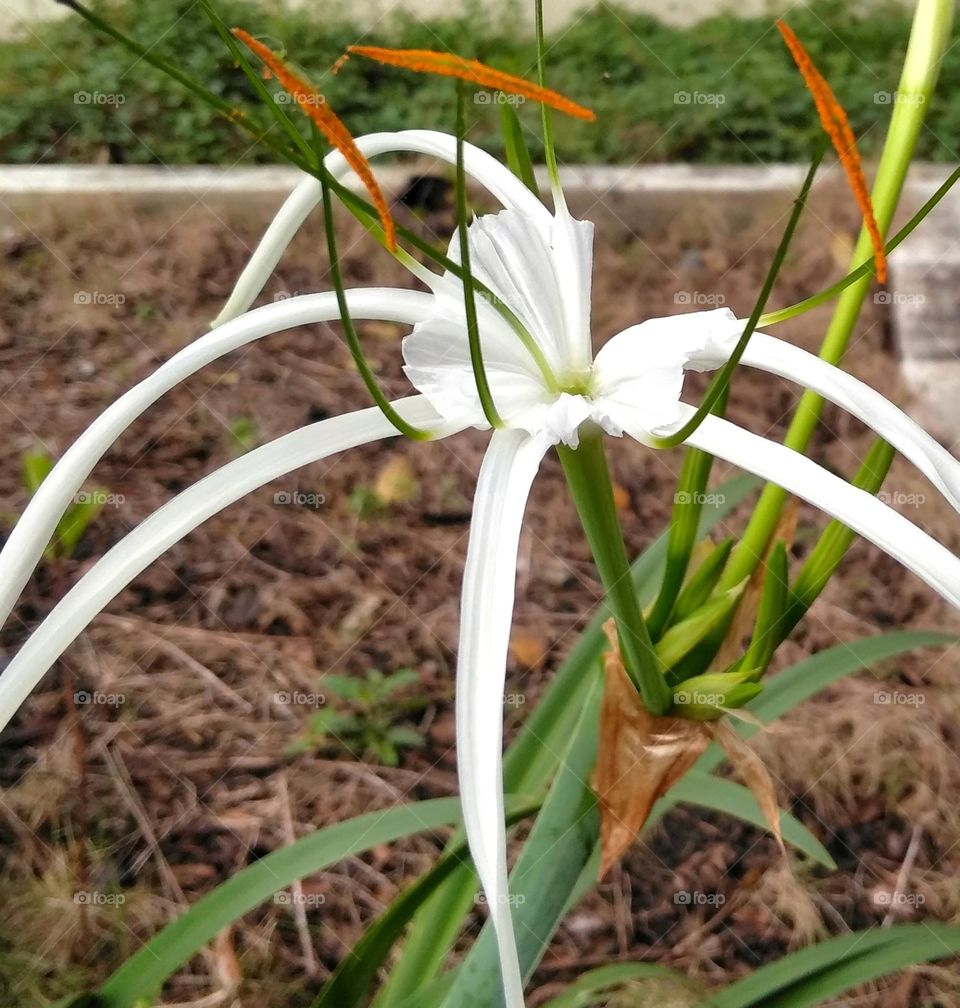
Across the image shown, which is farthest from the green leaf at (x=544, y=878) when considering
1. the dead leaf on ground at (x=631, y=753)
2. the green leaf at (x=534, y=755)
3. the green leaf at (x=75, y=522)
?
the green leaf at (x=75, y=522)

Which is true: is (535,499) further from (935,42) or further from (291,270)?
(935,42)

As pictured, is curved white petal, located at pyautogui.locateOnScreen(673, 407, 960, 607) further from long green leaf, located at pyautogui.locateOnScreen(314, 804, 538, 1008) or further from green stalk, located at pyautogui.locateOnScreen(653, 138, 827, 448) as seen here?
long green leaf, located at pyautogui.locateOnScreen(314, 804, 538, 1008)

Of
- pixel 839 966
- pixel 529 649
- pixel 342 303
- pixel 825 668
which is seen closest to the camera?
pixel 342 303

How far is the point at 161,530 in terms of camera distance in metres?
0.31

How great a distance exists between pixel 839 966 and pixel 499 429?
15.4 inches

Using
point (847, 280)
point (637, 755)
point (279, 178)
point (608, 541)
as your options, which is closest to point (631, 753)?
point (637, 755)

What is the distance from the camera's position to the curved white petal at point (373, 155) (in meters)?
0.38

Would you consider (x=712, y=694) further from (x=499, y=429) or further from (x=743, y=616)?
(x=499, y=429)

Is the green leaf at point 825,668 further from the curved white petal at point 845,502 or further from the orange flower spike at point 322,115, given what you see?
the orange flower spike at point 322,115

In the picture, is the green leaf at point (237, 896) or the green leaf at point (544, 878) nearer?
the green leaf at point (544, 878)

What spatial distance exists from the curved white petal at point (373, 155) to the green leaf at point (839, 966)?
43 cm

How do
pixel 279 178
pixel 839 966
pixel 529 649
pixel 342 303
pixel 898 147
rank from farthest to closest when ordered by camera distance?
1. pixel 279 178
2. pixel 529 649
3. pixel 839 966
4. pixel 898 147
5. pixel 342 303

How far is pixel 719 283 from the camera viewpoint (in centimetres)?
125

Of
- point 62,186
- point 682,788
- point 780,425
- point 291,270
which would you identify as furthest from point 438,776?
point 62,186
